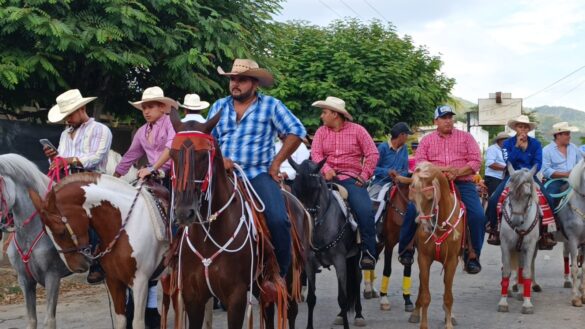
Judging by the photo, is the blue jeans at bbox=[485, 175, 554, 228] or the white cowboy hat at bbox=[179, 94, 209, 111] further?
the blue jeans at bbox=[485, 175, 554, 228]

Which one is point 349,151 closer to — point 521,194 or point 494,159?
point 521,194

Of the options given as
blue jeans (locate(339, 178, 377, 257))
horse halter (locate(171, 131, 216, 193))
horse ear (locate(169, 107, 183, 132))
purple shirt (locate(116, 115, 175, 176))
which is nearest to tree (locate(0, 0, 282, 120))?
purple shirt (locate(116, 115, 175, 176))

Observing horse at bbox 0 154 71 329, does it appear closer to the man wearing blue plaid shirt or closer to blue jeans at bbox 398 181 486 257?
the man wearing blue plaid shirt

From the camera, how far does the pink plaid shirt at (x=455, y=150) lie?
28.0 feet

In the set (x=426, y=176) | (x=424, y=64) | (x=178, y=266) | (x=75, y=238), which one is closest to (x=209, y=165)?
(x=178, y=266)

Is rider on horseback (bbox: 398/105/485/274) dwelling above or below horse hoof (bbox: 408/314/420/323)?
above

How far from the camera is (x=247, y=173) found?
5.84 meters

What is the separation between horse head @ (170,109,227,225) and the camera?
14.9 ft

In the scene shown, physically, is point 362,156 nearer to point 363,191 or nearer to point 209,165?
point 363,191

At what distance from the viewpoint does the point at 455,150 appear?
8586mm

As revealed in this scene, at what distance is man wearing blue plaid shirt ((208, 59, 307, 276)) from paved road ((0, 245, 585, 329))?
3.20 meters

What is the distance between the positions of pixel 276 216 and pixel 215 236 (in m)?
0.64

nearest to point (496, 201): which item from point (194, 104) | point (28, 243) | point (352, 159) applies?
point (352, 159)

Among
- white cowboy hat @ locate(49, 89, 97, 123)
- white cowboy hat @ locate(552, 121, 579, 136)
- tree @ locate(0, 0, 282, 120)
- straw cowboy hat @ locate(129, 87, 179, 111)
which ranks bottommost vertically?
white cowboy hat @ locate(49, 89, 97, 123)
